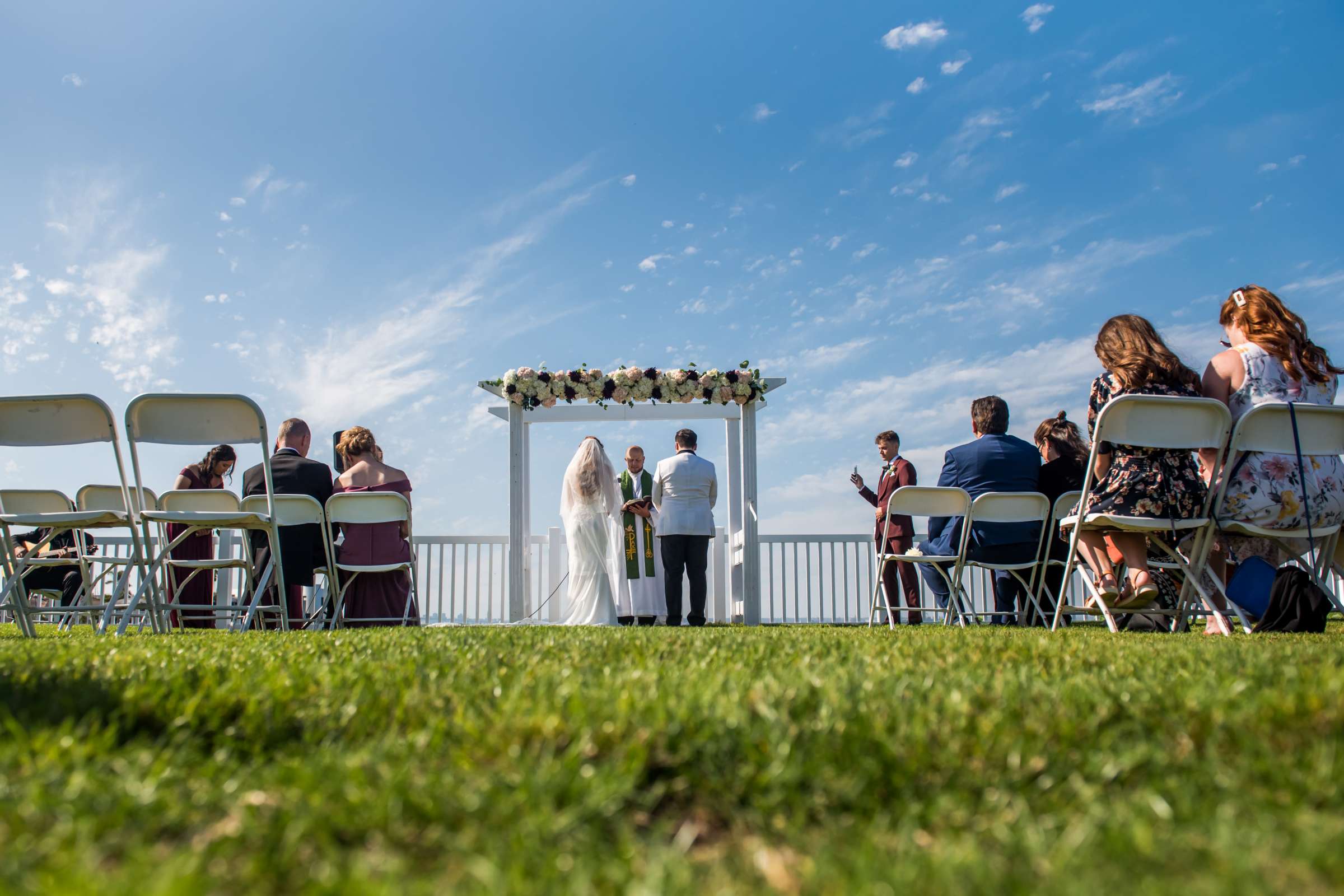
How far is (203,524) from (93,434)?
0.72m

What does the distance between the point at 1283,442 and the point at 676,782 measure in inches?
164

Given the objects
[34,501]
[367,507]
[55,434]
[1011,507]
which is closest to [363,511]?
[367,507]

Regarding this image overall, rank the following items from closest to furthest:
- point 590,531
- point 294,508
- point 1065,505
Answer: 1. point 294,508
2. point 1065,505
3. point 590,531

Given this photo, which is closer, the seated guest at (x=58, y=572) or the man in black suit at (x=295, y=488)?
the man in black suit at (x=295, y=488)

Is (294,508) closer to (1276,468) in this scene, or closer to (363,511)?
(363,511)

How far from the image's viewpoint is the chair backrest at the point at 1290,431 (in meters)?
4.18

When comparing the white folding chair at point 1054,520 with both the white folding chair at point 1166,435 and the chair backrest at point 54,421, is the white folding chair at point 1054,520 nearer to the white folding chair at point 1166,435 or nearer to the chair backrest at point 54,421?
the white folding chair at point 1166,435

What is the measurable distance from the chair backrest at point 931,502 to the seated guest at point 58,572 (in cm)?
874

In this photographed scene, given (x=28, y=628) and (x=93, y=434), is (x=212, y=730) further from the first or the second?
(x=28, y=628)

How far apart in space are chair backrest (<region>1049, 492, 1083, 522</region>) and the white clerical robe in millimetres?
4787

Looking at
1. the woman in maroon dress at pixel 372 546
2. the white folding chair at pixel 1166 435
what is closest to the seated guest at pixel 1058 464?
the white folding chair at pixel 1166 435

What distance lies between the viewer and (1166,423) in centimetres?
430

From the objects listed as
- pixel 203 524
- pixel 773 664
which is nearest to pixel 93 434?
pixel 203 524

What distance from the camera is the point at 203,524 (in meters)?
5.05
